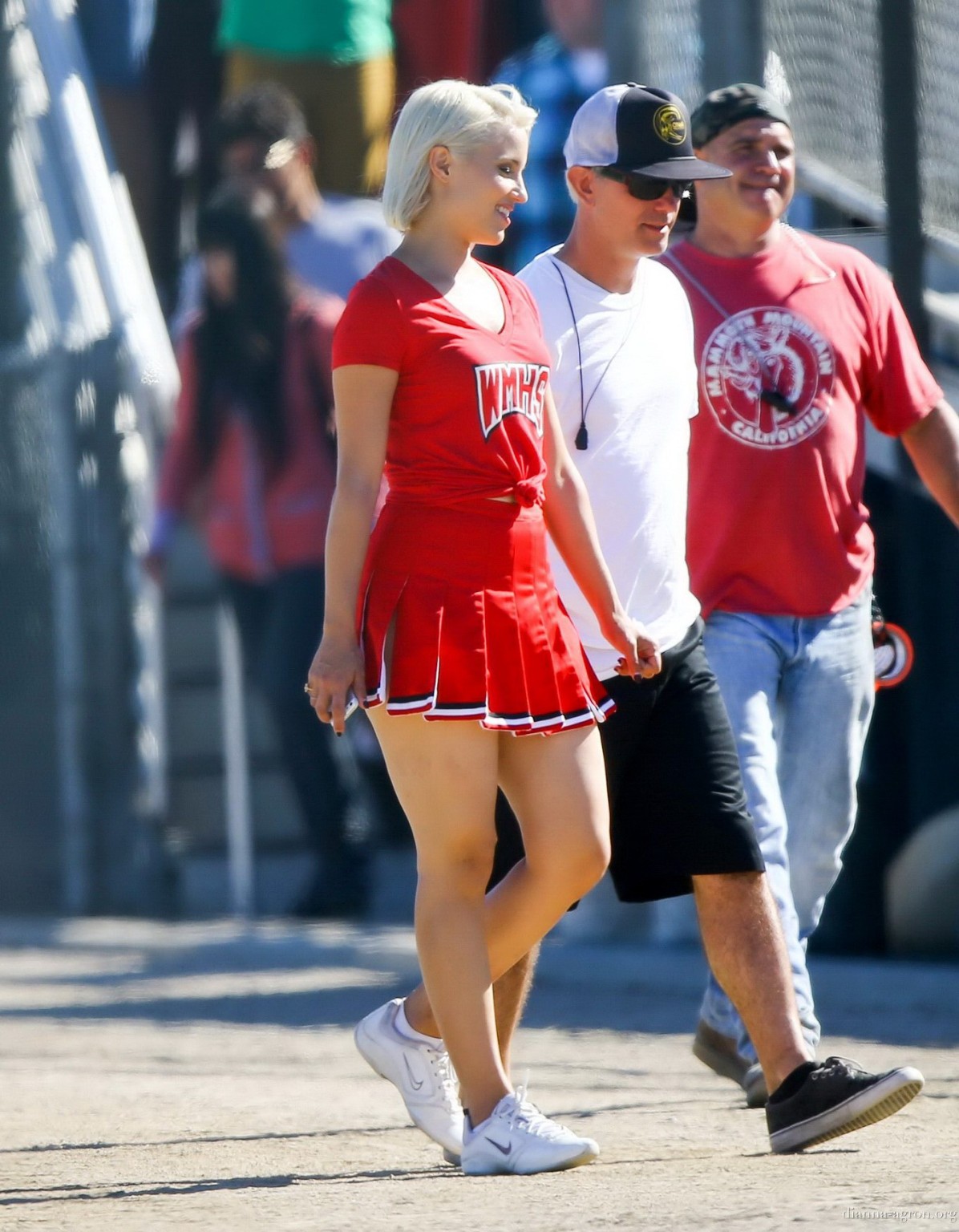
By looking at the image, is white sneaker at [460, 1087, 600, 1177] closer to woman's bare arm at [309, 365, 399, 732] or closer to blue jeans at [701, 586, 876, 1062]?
woman's bare arm at [309, 365, 399, 732]

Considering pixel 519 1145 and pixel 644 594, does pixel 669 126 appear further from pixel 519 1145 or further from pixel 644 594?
pixel 519 1145

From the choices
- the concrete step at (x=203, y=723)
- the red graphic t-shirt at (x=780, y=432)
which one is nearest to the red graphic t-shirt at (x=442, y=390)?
the red graphic t-shirt at (x=780, y=432)

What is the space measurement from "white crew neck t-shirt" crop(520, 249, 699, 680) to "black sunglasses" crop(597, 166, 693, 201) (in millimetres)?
182

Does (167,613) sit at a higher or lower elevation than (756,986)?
lower

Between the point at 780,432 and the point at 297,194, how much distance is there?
4.43 m

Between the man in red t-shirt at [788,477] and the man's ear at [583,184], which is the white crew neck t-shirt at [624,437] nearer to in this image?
the man's ear at [583,184]

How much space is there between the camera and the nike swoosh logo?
4184mm

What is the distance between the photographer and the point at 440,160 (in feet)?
13.1

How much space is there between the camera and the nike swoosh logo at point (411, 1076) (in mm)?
4184

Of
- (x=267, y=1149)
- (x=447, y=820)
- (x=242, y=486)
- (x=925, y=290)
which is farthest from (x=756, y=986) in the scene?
(x=242, y=486)

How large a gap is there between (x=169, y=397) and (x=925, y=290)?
3212 millimetres

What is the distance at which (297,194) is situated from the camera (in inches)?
349

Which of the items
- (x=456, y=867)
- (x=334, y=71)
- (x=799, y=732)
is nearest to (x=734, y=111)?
(x=799, y=732)

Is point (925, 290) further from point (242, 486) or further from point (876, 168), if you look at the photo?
point (242, 486)
